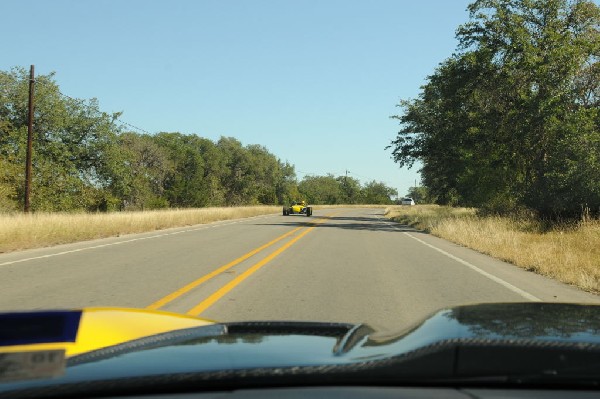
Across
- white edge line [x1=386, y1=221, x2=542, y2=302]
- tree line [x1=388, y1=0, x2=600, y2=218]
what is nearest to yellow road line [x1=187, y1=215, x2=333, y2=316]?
white edge line [x1=386, y1=221, x2=542, y2=302]

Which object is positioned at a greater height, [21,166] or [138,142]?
[138,142]

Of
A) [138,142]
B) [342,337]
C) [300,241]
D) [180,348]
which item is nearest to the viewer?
[180,348]

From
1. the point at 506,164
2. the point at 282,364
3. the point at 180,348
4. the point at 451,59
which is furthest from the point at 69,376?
the point at 451,59

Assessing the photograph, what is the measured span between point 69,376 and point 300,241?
17.1m

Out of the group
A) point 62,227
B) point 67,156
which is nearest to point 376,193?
point 67,156

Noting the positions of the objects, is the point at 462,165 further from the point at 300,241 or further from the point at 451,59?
the point at 300,241

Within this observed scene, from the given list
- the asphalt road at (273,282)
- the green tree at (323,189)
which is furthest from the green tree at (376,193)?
the asphalt road at (273,282)

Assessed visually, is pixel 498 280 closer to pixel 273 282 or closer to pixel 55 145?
pixel 273 282

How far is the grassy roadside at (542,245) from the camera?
10859 millimetres

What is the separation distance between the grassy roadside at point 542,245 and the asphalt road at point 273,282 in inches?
18.7

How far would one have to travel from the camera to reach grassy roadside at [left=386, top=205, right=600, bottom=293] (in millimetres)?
10859

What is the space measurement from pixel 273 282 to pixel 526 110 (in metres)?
17.8

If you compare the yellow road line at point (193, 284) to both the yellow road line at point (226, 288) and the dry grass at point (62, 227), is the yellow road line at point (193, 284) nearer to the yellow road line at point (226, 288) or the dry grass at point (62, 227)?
the yellow road line at point (226, 288)

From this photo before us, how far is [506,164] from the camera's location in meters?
26.9
